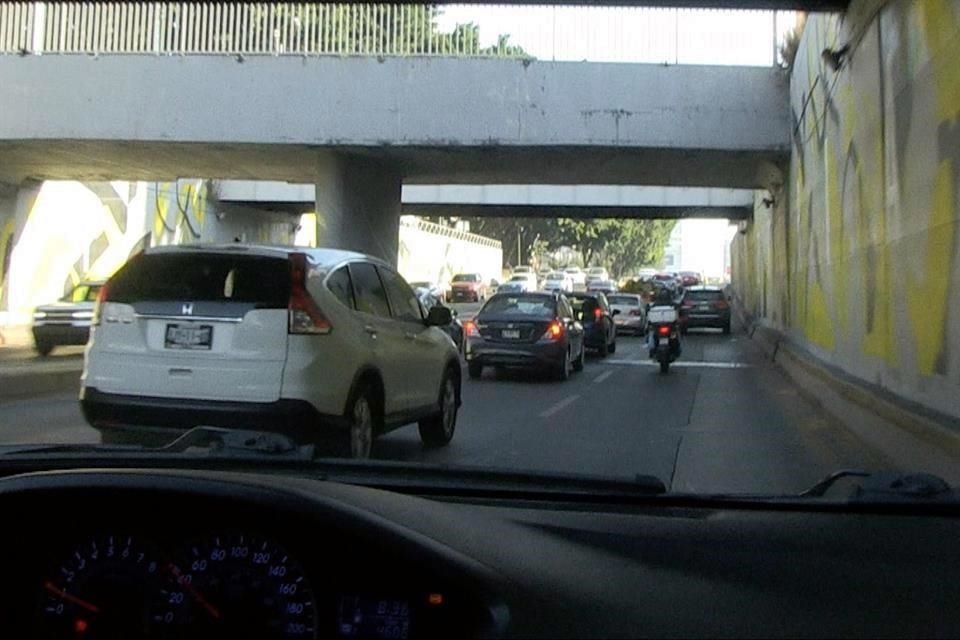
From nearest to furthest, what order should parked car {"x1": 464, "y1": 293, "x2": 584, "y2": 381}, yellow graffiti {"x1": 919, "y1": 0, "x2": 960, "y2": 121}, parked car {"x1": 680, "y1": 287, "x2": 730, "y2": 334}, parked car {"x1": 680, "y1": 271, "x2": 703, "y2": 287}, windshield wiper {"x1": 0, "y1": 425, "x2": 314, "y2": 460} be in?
windshield wiper {"x1": 0, "y1": 425, "x2": 314, "y2": 460}
yellow graffiti {"x1": 919, "y1": 0, "x2": 960, "y2": 121}
parked car {"x1": 464, "y1": 293, "x2": 584, "y2": 381}
parked car {"x1": 680, "y1": 287, "x2": 730, "y2": 334}
parked car {"x1": 680, "y1": 271, "x2": 703, "y2": 287}

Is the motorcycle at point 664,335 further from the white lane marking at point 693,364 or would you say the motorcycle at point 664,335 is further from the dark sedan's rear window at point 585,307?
the dark sedan's rear window at point 585,307

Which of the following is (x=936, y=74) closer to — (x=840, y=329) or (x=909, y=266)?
(x=909, y=266)

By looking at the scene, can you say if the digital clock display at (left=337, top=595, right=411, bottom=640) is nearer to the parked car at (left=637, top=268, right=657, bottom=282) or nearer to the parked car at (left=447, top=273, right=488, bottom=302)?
the parked car at (left=447, top=273, right=488, bottom=302)

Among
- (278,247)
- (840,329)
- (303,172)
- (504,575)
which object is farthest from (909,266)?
(303,172)

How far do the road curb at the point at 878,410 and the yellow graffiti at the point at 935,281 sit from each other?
0.61m

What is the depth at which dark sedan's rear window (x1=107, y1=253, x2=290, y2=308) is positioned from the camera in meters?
8.34

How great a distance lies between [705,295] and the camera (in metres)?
36.8

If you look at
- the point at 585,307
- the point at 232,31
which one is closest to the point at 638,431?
the point at 585,307

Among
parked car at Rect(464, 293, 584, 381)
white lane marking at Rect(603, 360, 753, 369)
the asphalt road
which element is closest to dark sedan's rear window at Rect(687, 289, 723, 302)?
white lane marking at Rect(603, 360, 753, 369)

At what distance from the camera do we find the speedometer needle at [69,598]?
2926 millimetres

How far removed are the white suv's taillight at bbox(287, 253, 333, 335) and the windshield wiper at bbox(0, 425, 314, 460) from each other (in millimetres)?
3543

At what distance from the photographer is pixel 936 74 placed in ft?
34.5

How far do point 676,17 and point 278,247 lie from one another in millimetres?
15321

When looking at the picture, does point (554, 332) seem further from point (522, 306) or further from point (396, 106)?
point (396, 106)
